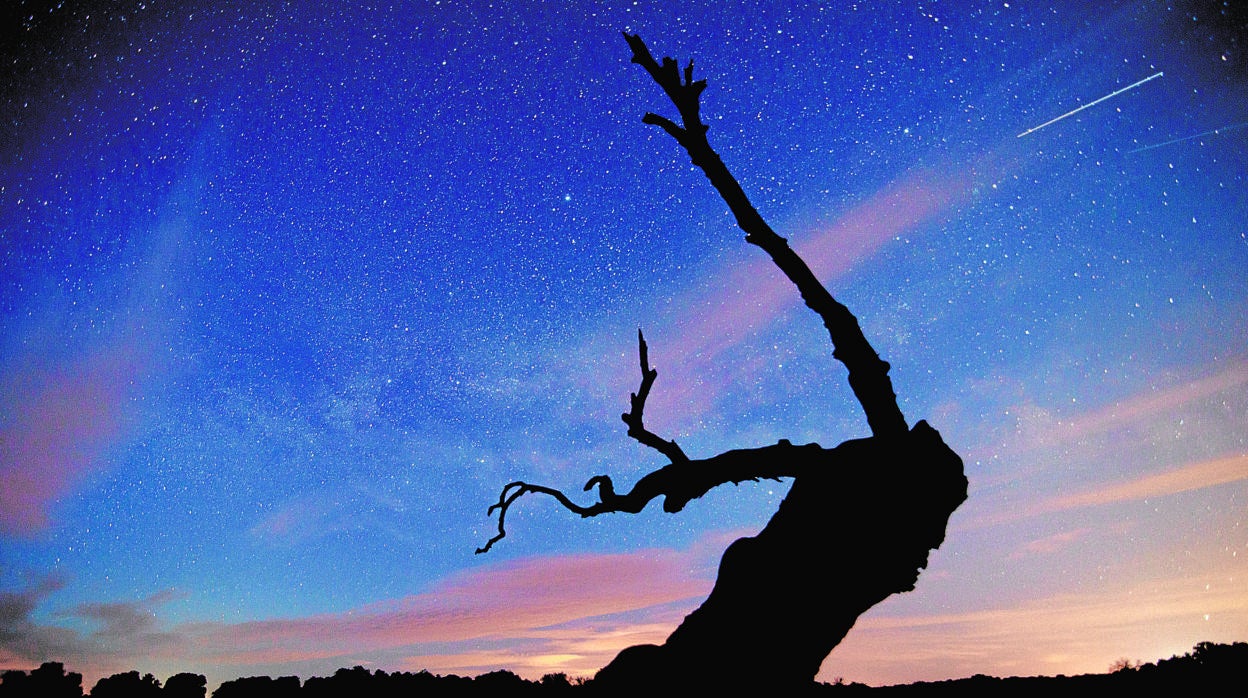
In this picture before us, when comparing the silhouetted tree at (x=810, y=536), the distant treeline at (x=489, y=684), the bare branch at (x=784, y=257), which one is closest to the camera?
the silhouetted tree at (x=810, y=536)

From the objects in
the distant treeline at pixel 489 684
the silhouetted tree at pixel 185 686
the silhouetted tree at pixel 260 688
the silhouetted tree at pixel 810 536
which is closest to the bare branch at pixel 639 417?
the silhouetted tree at pixel 810 536

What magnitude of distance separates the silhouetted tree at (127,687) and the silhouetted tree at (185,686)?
0.13 m

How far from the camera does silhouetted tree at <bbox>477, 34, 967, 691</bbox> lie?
3.89 meters

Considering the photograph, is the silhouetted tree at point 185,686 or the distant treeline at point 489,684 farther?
the silhouetted tree at point 185,686

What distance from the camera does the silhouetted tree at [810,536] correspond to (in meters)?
3.89

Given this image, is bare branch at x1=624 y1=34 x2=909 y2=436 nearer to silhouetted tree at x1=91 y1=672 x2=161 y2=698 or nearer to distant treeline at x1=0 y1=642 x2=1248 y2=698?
distant treeline at x1=0 y1=642 x2=1248 y2=698

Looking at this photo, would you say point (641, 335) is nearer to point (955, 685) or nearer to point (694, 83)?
point (694, 83)

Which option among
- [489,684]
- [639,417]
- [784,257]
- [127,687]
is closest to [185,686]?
[127,687]

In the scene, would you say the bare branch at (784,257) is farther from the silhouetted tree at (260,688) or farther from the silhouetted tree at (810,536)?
the silhouetted tree at (260,688)

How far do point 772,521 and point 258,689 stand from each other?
7.95 meters

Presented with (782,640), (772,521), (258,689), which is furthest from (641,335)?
(258,689)

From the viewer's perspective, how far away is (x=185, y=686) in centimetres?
901

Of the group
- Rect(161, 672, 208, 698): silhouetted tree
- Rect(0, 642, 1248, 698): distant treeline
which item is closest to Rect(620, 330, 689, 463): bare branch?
Rect(0, 642, 1248, 698): distant treeline

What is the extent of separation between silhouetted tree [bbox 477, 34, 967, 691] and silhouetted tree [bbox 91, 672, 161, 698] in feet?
27.5
